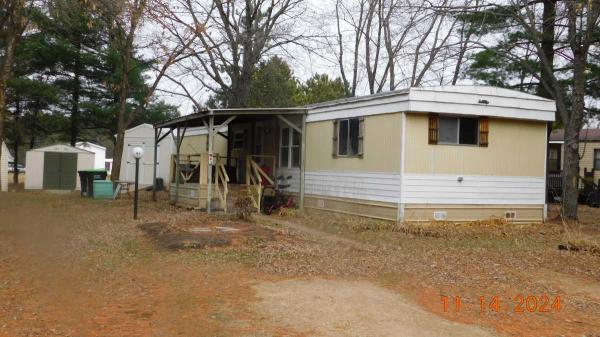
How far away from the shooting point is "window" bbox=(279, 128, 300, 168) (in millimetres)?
16109

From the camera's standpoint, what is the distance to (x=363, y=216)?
13.1m

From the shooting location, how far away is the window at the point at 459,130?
1252 centimetres

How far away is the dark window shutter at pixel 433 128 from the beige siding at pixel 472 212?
4.82 ft

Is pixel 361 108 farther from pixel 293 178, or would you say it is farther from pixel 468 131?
pixel 293 178

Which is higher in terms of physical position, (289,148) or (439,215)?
(289,148)

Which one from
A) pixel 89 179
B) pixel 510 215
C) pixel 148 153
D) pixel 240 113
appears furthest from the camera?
pixel 148 153

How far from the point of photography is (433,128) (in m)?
12.3

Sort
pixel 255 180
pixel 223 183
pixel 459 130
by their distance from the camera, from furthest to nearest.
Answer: pixel 255 180 → pixel 223 183 → pixel 459 130

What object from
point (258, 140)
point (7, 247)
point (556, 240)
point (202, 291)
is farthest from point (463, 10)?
point (7, 247)

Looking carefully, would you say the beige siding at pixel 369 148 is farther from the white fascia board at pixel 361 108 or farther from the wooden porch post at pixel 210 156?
the wooden porch post at pixel 210 156

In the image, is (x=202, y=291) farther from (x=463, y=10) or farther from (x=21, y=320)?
(x=463, y=10)

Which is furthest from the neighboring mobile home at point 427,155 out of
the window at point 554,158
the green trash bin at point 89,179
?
the window at point 554,158

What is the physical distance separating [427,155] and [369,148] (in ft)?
4.75

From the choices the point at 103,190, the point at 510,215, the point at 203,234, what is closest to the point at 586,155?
the point at 510,215
